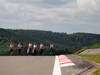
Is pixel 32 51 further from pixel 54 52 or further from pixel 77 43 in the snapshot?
pixel 77 43

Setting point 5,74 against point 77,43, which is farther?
point 77,43

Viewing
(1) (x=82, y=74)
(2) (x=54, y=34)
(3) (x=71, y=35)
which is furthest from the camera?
(2) (x=54, y=34)

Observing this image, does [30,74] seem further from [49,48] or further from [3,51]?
[49,48]

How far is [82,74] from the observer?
17891 millimetres

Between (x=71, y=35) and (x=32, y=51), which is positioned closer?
(x=32, y=51)

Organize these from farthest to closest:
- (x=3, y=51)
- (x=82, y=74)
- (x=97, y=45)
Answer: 1. (x=97, y=45)
2. (x=3, y=51)
3. (x=82, y=74)

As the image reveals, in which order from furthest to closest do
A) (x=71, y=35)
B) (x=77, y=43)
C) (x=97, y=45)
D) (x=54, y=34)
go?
(x=54, y=34) → (x=71, y=35) → (x=77, y=43) → (x=97, y=45)

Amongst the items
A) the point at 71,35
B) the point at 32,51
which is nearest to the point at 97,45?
the point at 32,51

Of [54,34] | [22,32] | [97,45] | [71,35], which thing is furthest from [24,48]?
A: [22,32]

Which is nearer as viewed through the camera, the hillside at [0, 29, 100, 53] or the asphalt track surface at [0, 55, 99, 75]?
the asphalt track surface at [0, 55, 99, 75]

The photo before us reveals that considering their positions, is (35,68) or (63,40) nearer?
(35,68)

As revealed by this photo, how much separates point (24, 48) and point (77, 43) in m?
43.5

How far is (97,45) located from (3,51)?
25.2m

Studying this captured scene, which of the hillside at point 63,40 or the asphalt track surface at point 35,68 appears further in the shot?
the hillside at point 63,40
